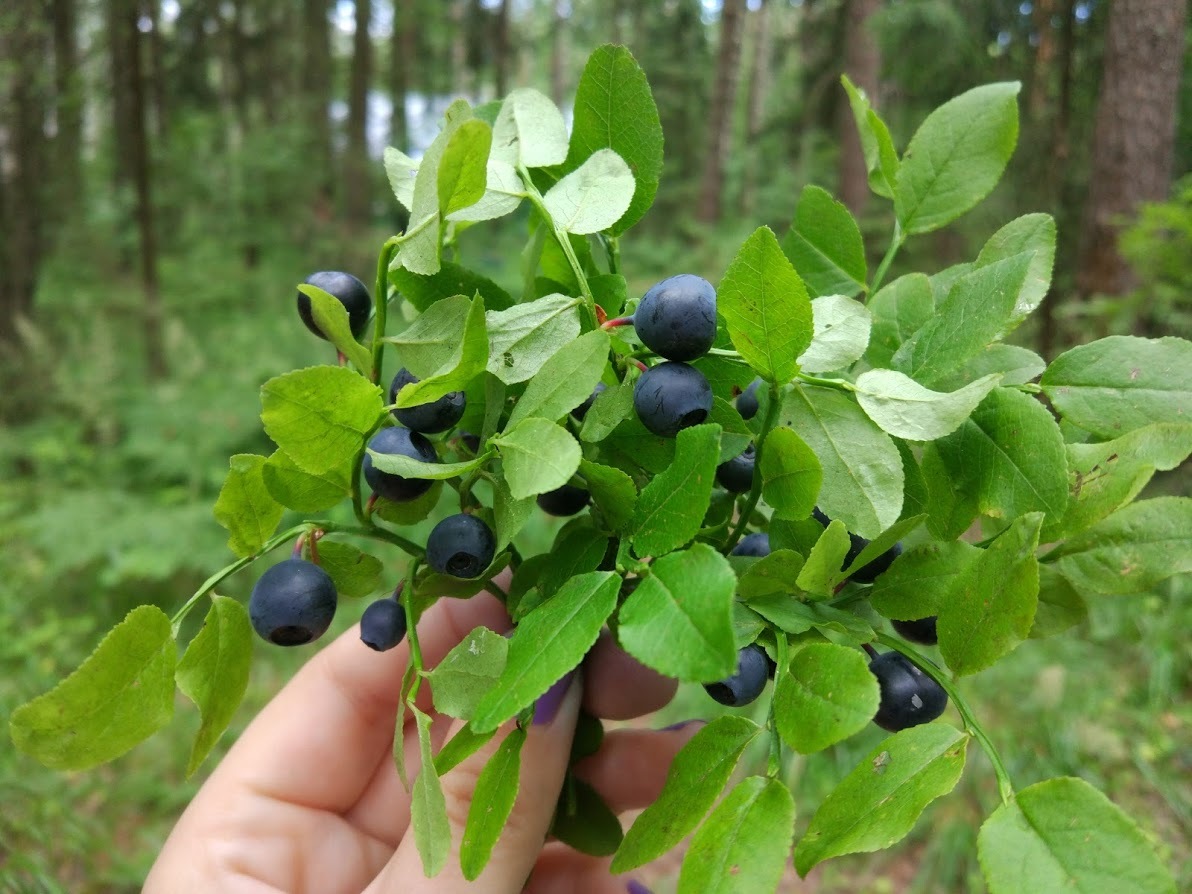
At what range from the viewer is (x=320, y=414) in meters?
0.54

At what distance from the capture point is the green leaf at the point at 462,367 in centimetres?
52

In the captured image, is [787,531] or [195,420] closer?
[787,531]

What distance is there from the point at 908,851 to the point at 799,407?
2.54m

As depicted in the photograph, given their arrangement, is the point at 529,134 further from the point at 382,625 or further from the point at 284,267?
the point at 284,267

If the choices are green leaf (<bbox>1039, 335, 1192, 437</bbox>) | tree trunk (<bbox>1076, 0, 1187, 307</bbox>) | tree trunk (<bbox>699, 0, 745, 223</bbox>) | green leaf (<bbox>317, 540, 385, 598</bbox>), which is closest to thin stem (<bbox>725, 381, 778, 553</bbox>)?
green leaf (<bbox>1039, 335, 1192, 437</bbox>)

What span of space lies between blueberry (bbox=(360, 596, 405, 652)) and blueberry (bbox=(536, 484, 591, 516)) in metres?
0.17

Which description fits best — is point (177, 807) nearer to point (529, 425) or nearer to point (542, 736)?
point (542, 736)

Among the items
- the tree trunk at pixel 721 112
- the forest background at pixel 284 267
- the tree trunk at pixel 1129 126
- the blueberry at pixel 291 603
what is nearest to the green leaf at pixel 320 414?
the blueberry at pixel 291 603

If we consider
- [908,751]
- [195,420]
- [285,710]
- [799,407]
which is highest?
[799,407]

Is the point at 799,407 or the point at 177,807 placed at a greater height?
the point at 799,407

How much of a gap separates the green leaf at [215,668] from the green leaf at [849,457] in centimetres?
46

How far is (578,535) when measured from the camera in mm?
663

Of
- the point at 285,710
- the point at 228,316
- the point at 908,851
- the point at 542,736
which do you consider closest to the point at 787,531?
the point at 542,736

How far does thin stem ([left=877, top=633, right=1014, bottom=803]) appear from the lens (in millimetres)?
537
